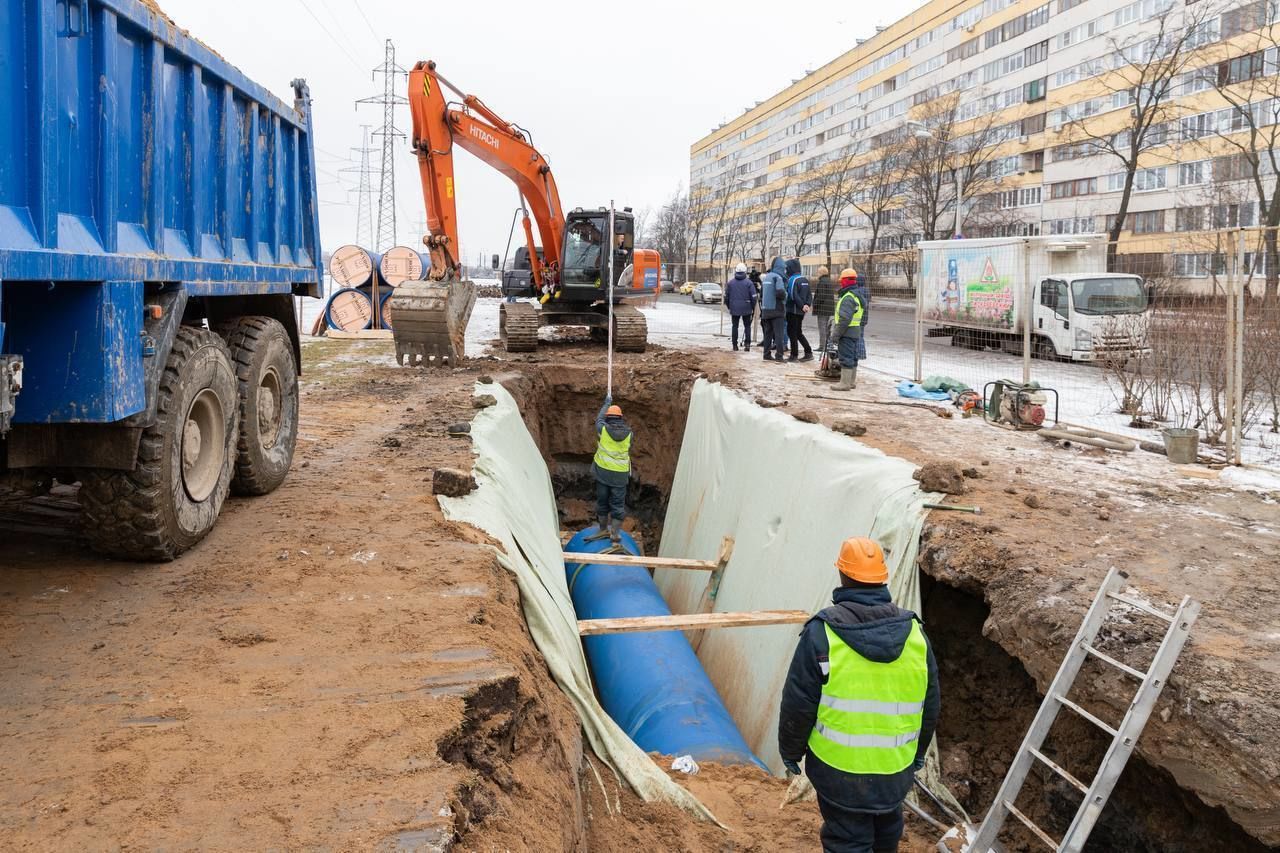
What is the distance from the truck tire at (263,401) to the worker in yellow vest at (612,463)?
3.73 metres

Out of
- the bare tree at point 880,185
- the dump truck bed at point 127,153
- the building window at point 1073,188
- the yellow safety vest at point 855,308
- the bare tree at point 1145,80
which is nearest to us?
the dump truck bed at point 127,153

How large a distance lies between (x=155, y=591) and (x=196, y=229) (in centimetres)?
187

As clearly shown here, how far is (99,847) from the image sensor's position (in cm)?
241

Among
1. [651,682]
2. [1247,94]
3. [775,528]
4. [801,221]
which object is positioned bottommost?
[651,682]

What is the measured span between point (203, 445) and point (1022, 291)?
1394cm

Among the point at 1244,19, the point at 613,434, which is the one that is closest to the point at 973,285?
the point at 613,434

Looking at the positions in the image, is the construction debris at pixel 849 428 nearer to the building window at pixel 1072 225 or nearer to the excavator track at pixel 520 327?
the excavator track at pixel 520 327

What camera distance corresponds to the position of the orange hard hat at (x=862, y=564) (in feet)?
11.3

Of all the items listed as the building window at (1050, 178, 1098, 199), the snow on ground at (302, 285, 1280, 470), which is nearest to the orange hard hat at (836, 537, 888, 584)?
the snow on ground at (302, 285, 1280, 470)

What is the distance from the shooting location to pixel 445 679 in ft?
11.7

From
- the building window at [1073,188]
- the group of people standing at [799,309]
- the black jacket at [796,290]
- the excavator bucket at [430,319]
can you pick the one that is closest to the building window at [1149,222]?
the building window at [1073,188]

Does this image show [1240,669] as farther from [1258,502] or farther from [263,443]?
[263,443]

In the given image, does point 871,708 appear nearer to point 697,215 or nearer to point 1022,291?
point 1022,291

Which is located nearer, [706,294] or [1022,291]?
[1022,291]
